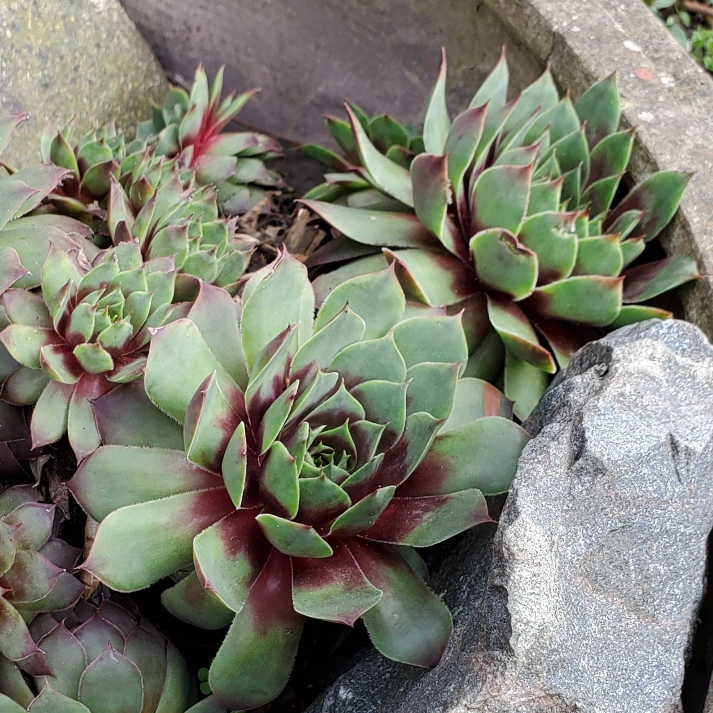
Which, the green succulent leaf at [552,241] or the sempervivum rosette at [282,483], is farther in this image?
the green succulent leaf at [552,241]

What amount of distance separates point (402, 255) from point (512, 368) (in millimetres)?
302

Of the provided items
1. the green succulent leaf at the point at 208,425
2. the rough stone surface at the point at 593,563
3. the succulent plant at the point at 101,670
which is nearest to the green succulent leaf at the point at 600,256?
the rough stone surface at the point at 593,563

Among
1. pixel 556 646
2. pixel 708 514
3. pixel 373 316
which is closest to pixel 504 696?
pixel 556 646

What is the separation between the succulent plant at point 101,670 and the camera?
982 millimetres

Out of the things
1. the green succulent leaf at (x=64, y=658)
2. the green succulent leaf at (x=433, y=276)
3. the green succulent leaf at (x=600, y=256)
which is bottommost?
the green succulent leaf at (x=64, y=658)

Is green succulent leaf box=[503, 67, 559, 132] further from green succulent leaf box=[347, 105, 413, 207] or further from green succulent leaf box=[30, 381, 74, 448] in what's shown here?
green succulent leaf box=[30, 381, 74, 448]

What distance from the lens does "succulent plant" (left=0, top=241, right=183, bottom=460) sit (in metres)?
1.05

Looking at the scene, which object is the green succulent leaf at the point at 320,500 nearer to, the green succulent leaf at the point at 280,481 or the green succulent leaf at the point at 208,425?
the green succulent leaf at the point at 280,481

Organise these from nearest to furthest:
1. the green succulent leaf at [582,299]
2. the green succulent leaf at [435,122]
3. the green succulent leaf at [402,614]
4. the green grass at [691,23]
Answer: the green succulent leaf at [402,614], the green succulent leaf at [582,299], the green succulent leaf at [435,122], the green grass at [691,23]

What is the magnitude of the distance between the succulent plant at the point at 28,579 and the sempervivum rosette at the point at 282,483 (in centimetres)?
15

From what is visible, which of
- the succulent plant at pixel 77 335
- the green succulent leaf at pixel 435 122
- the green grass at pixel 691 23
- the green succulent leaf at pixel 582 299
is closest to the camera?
the succulent plant at pixel 77 335

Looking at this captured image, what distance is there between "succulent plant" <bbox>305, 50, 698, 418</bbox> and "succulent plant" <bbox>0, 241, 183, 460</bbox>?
0.41 meters

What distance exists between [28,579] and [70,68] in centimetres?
118

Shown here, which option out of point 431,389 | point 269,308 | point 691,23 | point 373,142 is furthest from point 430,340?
point 691,23
